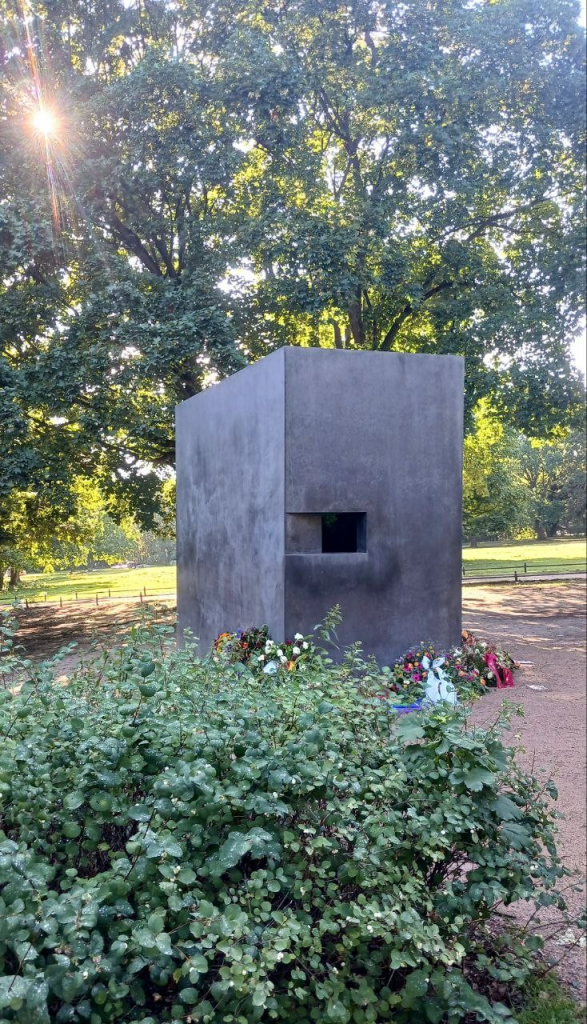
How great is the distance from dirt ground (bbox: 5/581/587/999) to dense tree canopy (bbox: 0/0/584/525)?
3413 mm

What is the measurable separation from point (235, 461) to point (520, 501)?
8691 mm

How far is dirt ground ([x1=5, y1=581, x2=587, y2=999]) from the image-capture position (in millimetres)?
3863

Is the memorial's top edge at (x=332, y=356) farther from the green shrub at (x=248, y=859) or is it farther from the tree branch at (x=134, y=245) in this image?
the tree branch at (x=134, y=245)

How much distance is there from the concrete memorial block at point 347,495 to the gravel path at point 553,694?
3.91 feet

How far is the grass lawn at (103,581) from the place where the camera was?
14.8 m

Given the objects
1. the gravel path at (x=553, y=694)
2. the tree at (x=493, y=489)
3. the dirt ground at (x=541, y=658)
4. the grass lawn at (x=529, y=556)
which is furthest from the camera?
the grass lawn at (x=529, y=556)

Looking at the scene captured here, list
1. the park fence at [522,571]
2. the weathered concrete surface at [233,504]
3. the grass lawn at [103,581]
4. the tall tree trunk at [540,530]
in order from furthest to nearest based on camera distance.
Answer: the park fence at [522,571], the grass lawn at [103,581], the tall tree trunk at [540,530], the weathered concrete surface at [233,504]

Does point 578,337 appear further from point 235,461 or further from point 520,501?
point 235,461

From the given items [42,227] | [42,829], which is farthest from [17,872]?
[42,227]

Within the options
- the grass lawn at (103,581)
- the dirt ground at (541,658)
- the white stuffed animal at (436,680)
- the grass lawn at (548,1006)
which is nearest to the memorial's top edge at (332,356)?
the dirt ground at (541,658)

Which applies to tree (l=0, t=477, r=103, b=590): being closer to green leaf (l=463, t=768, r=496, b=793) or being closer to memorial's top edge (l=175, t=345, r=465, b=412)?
memorial's top edge (l=175, t=345, r=465, b=412)

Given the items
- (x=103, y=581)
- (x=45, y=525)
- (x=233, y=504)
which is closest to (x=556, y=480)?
(x=103, y=581)

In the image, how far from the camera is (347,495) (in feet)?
22.7

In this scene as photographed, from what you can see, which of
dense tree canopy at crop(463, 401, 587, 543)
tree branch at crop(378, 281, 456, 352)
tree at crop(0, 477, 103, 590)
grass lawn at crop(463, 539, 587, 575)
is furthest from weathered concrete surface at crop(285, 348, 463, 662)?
grass lawn at crop(463, 539, 587, 575)
